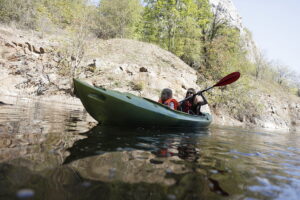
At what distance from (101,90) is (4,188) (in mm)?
2641

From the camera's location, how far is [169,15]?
68.0ft

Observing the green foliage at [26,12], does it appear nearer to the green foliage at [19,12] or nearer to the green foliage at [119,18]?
the green foliage at [19,12]

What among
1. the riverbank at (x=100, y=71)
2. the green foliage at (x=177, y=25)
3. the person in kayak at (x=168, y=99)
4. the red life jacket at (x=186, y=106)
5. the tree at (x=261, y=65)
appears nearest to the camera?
the person in kayak at (x=168, y=99)

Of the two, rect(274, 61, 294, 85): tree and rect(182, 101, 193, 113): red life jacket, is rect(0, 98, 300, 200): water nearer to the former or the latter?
rect(182, 101, 193, 113): red life jacket

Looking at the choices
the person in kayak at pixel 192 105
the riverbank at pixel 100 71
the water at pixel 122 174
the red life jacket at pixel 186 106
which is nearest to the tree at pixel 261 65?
the riverbank at pixel 100 71

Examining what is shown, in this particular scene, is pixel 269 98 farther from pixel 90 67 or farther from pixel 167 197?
pixel 167 197

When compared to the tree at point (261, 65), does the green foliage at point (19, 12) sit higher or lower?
lower

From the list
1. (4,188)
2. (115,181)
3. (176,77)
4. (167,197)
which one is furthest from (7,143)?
(176,77)

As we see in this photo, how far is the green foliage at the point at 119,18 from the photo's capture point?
23.0 meters

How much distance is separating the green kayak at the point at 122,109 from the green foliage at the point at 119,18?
20.3m

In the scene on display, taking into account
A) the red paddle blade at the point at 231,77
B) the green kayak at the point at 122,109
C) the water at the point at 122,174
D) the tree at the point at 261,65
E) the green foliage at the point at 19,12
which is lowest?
the water at the point at 122,174

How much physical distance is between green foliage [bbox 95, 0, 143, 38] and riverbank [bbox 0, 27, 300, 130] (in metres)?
5.30

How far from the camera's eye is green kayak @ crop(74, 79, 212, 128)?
3.78 metres

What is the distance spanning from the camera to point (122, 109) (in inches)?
154
